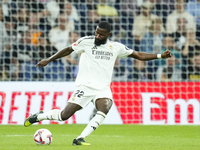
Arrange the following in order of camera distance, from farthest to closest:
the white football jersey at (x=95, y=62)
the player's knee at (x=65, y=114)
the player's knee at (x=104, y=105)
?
the white football jersey at (x=95, y=62)
the player's knee at (x=65, y=114)
the player's knee at (x=104, y=105)

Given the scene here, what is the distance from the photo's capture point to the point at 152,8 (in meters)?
12.2

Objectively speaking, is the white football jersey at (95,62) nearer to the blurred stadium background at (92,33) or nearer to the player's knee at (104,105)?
the player's knee at (104,105)

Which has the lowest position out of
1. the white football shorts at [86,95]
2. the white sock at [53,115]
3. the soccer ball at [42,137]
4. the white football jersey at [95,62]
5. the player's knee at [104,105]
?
the soccer ball at [42,137]

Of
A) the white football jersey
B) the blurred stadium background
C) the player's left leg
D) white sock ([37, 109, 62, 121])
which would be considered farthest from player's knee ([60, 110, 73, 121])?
the blurred stadium background

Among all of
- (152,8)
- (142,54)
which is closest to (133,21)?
(152,8)

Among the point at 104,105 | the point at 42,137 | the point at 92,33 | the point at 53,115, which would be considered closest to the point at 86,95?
the point at 104,105

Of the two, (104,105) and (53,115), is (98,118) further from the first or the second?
(53,115)

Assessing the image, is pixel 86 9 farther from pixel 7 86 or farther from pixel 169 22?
pixel 7 86

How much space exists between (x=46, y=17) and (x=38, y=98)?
9.48ft

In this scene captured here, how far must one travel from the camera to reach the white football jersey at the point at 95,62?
610 centimetres

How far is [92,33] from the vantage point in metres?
12.2

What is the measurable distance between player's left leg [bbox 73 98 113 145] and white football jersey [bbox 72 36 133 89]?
9.8 inches

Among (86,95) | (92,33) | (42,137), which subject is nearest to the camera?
(42,137)

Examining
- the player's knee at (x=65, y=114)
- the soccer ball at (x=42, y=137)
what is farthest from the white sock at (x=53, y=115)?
the soccer ball at (x=42, y=137)
